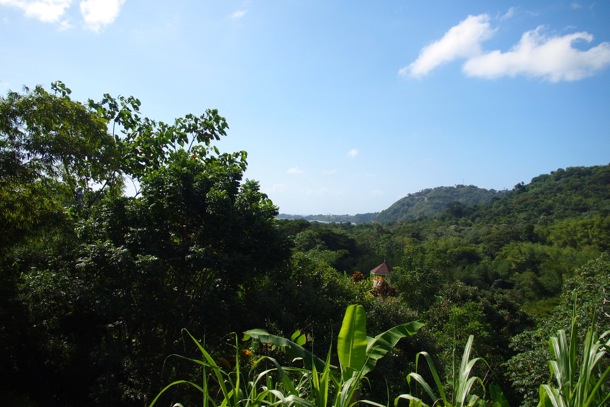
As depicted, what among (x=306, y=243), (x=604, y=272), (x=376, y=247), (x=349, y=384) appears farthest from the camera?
(x=376, y=247)

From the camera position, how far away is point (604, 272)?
28.6ft

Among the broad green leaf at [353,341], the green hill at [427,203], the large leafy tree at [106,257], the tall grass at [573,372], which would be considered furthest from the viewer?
the green hill at [427,203]

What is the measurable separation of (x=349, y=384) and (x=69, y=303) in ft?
17.1

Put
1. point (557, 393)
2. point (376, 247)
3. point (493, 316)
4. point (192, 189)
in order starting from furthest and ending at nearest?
1. point (376, 247)
2. point (493, 316)
3. point (192, 189)
4. point (557, 393)

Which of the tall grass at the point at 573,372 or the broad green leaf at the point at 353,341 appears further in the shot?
the broad green leaf at the point at 353,341

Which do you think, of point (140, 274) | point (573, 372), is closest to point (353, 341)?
point (573, 372)

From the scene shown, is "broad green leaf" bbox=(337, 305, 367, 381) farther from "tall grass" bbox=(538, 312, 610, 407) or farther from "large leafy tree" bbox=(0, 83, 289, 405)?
"large leafy tree" bbox=(0, 83, 289, 405)

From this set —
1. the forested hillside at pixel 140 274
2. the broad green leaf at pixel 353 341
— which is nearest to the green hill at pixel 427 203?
the forested hillside at pixel 140 274

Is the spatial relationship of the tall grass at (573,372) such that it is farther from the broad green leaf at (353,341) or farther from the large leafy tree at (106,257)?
the large leafy tree at (106,257)

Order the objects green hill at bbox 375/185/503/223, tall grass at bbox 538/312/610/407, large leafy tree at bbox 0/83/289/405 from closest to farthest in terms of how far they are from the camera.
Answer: tall grass at bbox 538/312/610/407 → large leafy tree at bbox 0/83/289/405 → green hill at bbox 375/185/503/223

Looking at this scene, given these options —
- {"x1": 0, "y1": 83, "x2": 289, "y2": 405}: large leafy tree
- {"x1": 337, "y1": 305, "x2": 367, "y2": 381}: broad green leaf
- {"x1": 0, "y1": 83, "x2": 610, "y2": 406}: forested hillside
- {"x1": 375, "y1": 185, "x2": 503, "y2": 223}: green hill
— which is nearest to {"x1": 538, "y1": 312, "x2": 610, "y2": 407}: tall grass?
{"x1": 337, "y1": 305, "x2": 367, "y2": 381}: broad green leaf

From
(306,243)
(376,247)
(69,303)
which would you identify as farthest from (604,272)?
(376,247)

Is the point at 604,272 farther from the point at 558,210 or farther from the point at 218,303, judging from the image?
the point at 558,210

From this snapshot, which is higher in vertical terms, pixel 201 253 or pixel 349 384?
pixel 201 253
